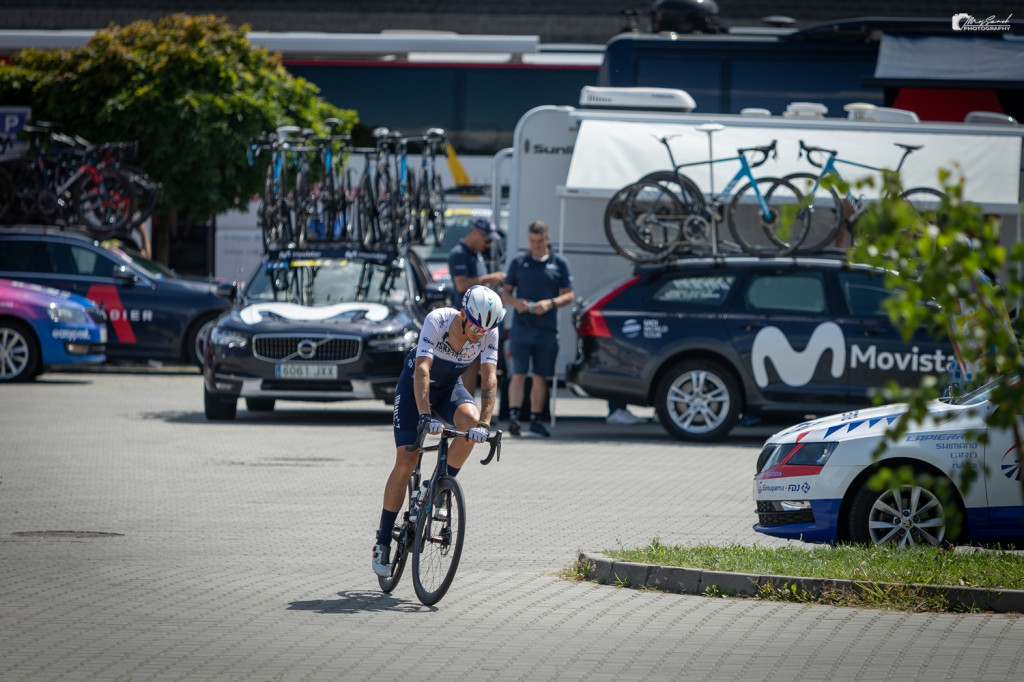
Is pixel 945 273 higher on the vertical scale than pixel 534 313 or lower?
higher

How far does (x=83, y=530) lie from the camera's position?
31.9ft

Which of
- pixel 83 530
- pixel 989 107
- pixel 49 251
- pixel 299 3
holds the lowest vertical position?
pixel 83 530

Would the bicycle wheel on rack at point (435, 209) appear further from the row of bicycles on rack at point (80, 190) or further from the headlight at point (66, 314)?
the headlight at point (66, 314)

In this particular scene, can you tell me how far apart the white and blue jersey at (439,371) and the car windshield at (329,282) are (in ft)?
29.0

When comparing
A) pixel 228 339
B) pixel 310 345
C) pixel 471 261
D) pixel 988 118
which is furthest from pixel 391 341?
pixel 988 118

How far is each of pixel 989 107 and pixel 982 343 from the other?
17.6 m

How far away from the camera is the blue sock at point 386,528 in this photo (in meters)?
7.75

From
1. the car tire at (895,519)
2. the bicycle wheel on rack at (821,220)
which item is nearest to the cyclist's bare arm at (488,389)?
the car tire at (895,519)

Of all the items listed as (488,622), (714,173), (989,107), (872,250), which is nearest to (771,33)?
(989,107)

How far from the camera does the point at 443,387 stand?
8.00 metres

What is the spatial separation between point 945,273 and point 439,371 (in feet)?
14.2

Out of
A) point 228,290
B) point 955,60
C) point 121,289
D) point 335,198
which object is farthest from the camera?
point 121,289

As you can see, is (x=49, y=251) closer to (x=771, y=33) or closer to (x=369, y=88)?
(x=369, y=88)

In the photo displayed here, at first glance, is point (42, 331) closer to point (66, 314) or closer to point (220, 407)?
point (66, 314)
